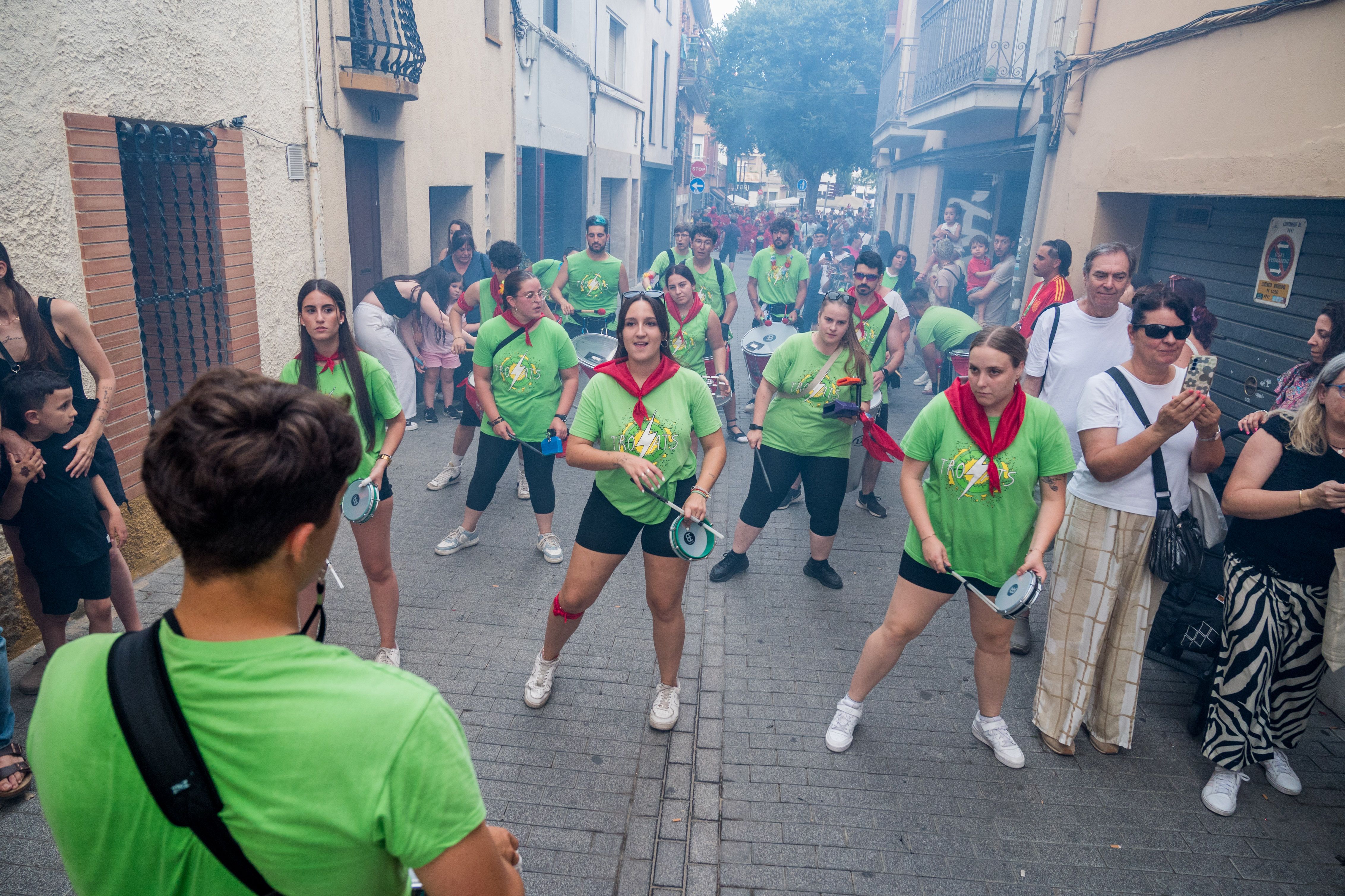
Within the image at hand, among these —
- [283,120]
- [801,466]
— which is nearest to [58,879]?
[801,466]

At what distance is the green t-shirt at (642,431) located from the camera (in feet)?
12.4

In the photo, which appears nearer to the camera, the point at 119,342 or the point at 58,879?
the point at 58,879

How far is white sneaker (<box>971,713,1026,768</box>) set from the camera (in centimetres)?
389

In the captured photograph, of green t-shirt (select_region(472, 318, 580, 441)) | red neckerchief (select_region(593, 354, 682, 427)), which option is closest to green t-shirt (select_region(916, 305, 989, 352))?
green t-shirt (select_region(472, 318, 580, 441))

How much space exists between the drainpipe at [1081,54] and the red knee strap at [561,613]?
795cm

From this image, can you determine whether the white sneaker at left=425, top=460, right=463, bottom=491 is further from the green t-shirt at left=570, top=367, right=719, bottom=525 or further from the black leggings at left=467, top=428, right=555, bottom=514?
the green t-shirt at left=570, top=367, right=719, bottom=525

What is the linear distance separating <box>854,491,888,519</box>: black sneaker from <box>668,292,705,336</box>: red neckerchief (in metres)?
2.08

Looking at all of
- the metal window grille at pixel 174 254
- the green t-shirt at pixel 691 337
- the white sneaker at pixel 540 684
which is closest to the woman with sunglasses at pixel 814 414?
the white sneaker at pixel 540 684

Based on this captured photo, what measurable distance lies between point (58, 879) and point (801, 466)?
4.11 metres

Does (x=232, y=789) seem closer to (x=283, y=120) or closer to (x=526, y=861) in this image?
(x=526, y=861)

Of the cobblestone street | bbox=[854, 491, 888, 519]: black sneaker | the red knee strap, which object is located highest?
the red knee strap

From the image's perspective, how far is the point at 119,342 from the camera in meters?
5.21

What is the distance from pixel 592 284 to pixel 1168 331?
606 centimetres

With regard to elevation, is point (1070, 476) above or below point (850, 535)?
above
